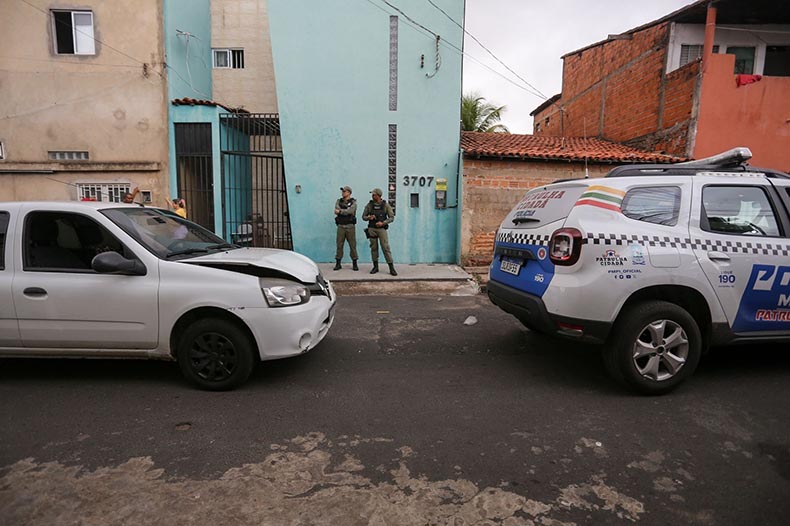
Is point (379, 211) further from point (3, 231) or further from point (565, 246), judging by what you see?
point (3, 231)

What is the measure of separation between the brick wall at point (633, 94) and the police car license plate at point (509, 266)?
947 centimetres

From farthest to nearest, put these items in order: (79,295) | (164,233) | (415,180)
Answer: (415,180)
(164,233)
(79,295)

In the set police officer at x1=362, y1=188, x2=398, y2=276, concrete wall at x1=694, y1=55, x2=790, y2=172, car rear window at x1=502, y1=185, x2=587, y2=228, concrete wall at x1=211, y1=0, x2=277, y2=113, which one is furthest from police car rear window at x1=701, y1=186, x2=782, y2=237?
concrete wall at x1=211, y1=0, x2=277, y2=113

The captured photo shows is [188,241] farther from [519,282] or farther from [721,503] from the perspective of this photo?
[721,503]

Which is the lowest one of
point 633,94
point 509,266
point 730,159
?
point 509,266

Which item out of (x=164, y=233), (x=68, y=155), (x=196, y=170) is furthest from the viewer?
(x=196, y=170)

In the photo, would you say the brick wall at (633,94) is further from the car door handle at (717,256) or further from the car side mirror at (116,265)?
the car side mirror at (116,265)

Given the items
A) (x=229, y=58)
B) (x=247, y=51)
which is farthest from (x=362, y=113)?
(x=229, y=58)

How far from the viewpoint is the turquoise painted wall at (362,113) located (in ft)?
32.0

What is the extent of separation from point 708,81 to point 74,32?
15.0m

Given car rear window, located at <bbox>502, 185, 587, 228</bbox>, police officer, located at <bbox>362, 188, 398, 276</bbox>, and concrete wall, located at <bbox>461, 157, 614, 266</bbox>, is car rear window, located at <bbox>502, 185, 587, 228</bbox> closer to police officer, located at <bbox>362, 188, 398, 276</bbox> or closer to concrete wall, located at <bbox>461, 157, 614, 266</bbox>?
police officer, located at <bbox>362, 188, 398, 276</bbox>

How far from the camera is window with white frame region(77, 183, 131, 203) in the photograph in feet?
35.1

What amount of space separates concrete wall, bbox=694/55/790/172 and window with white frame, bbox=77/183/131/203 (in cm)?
1385

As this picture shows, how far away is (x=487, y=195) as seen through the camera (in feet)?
32.3
